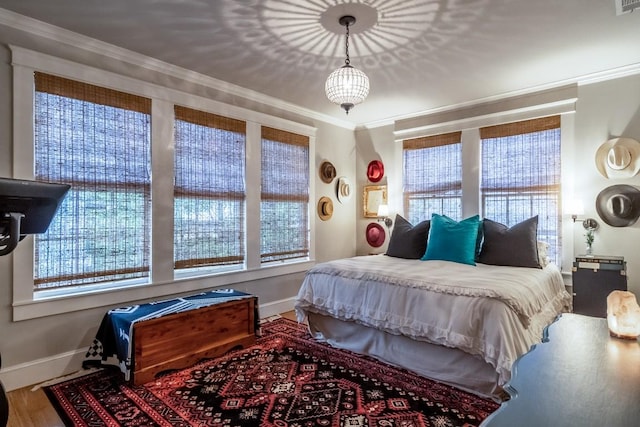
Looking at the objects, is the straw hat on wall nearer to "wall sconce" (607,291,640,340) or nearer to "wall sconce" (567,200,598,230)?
"wall sconce" (567,200,598,230)

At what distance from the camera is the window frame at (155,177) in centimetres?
250

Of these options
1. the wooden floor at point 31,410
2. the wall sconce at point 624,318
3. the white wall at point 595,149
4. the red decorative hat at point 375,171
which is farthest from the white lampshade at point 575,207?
the wooden floor at point 31,410

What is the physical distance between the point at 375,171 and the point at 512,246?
7.61ft

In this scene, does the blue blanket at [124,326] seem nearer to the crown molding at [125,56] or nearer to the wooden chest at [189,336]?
the wooden chest at [189,336]

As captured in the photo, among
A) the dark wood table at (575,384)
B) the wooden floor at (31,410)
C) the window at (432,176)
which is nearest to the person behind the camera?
the dark wood table at (575,384)

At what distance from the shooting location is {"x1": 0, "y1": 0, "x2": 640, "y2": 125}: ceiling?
7.77 feet

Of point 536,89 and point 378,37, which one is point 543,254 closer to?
point 536,89

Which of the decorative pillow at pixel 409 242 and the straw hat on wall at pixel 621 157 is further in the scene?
the decorative pillow at pixel 409 242

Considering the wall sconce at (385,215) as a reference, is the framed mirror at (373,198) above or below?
above

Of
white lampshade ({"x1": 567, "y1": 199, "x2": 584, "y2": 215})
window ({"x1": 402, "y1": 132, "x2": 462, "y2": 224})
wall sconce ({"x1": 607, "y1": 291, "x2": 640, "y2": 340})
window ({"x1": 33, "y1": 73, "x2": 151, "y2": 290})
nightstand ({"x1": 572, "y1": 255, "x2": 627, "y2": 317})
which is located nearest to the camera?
wall sconce ({"x1": 607, "y1": 291, "x2": 640, "y2": 340})

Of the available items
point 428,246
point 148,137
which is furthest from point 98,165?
point 428,246

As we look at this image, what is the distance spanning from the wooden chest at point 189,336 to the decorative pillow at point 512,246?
2339 millimetres

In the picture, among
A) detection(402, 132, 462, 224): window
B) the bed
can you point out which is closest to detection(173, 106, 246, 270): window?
the bed

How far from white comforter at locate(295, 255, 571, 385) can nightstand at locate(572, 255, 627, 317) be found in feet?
0.48
